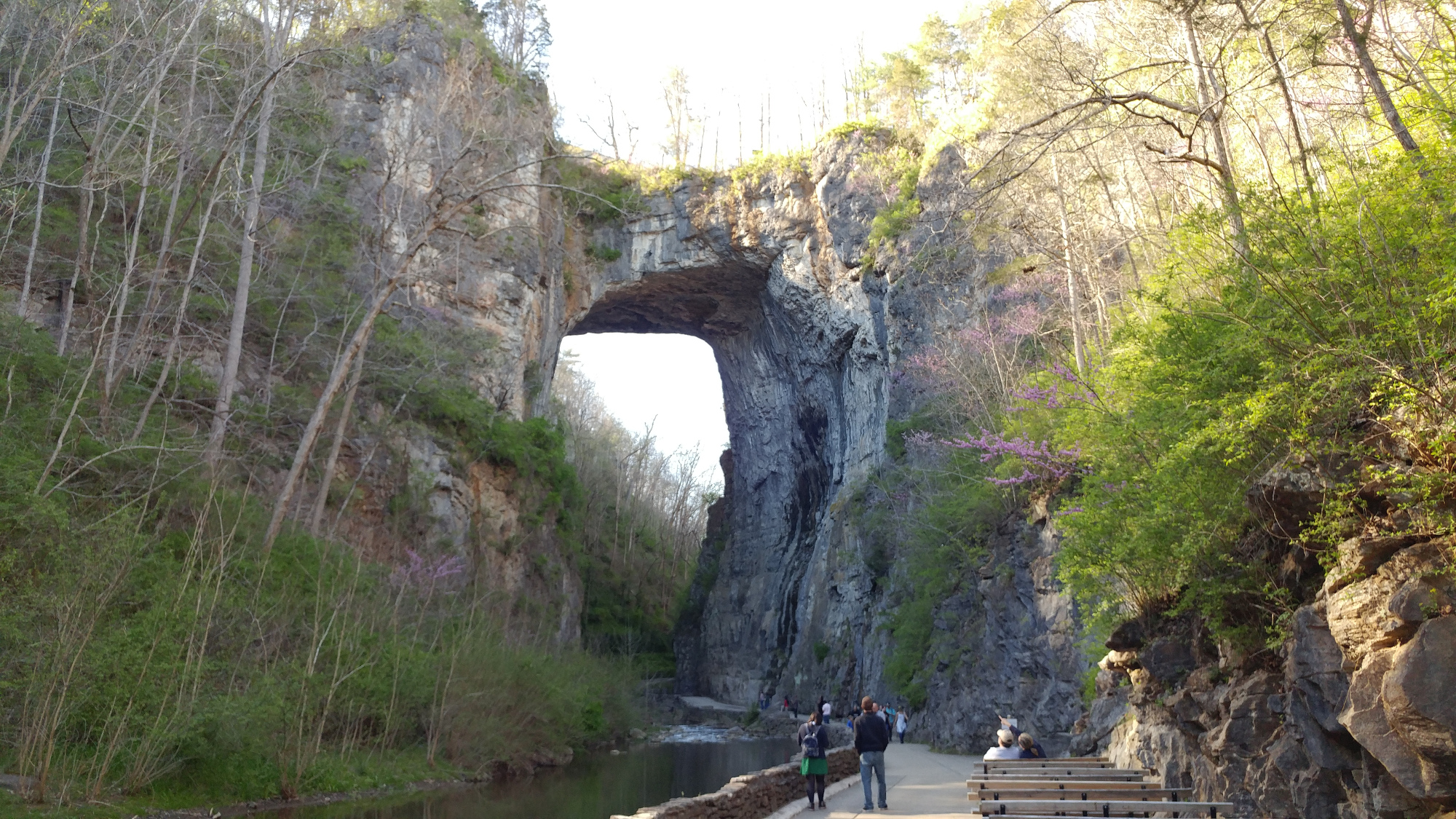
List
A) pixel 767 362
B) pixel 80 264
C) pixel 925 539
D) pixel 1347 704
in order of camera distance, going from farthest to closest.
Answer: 1. pixel 767 362
2. pixel 925 539
3. pixel 80 264
4. pixel 1347 704

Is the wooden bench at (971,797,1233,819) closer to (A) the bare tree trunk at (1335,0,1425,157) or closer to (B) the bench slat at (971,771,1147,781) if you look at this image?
(B) the bench slat at (971,771,1147,781)

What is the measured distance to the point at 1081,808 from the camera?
700cm

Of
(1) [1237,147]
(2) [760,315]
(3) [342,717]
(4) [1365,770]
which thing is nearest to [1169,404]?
(4) [1365,770]

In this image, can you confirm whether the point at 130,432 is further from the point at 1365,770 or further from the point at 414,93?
the point at 414,93

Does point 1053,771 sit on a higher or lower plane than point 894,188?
lower

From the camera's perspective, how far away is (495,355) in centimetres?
2844

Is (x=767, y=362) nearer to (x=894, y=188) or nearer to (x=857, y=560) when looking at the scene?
(x=894, y=188)

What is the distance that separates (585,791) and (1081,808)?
10.3 meters

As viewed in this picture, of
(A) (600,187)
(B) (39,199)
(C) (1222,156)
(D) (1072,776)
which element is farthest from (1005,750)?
(A) (600,187)

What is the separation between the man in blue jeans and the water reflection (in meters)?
4.63

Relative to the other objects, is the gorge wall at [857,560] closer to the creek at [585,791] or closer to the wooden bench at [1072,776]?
the wooden bench at [1072,776]

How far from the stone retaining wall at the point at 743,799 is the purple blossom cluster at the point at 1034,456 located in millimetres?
5834

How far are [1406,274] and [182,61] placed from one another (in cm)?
1531

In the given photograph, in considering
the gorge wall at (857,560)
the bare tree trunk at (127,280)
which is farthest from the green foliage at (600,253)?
the bare tree trunk at (127,280)
